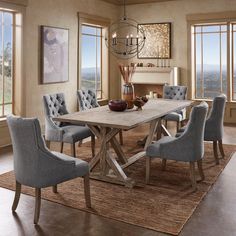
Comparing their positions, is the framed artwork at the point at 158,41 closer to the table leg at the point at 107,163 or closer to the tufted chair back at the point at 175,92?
the tufted chair back at the point at 175,92

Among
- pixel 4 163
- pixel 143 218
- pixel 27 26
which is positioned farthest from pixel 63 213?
pixel 27 26

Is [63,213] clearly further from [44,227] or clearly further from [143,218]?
[143,218]

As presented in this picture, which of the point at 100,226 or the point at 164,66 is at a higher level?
A: the point at 164,66

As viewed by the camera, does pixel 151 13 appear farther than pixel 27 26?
Yes

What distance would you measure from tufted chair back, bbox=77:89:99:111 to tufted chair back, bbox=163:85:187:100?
1.54 meters

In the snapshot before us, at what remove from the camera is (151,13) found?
838 centimetres

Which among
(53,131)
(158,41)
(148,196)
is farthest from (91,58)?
(148,196)

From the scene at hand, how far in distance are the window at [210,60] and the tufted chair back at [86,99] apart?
3.37 m

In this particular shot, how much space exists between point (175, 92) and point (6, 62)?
10.2ft

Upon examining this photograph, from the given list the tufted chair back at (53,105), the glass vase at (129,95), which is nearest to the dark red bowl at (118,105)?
the glass vase at (129,95)

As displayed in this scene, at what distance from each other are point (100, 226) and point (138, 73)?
5.91 metres

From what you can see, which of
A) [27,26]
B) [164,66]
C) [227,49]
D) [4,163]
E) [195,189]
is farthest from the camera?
[164,66]

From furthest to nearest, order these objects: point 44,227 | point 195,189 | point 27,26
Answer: point 27,26
point 195,189
point 44,227

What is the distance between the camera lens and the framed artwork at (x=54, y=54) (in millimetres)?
6293
